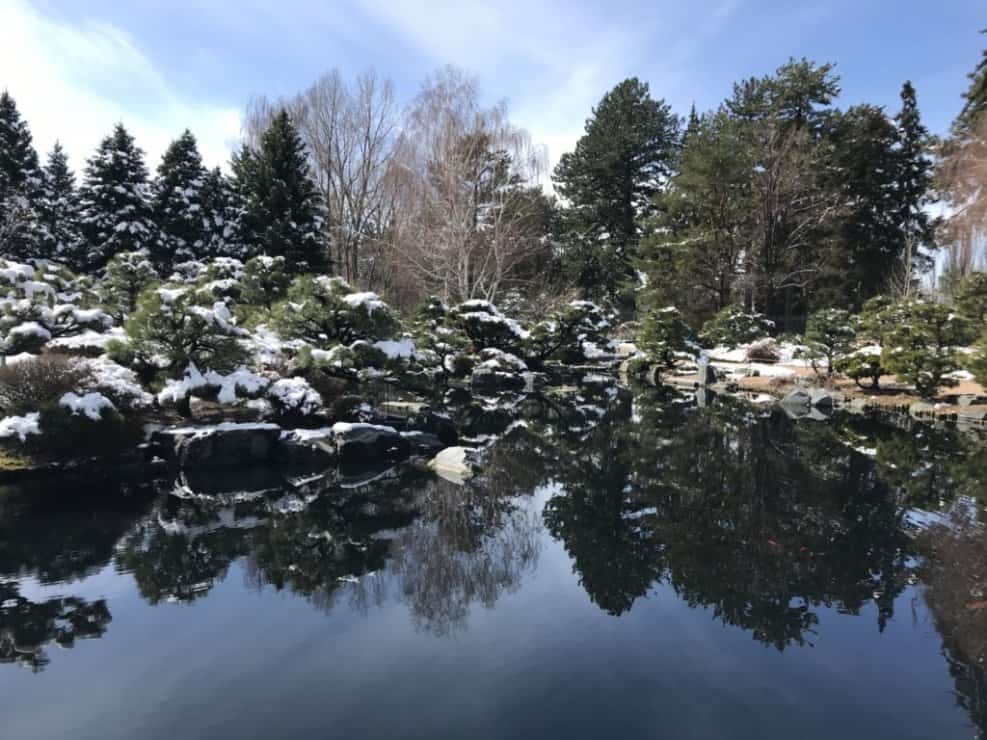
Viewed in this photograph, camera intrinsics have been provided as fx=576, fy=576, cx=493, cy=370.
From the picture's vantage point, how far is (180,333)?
27.6 ft

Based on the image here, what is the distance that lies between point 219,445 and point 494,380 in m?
11.5

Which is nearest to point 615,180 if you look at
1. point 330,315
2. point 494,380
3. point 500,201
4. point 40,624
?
point 500,201

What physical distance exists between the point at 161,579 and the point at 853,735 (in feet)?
16.3

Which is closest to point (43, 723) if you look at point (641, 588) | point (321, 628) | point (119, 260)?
point (321, 628)

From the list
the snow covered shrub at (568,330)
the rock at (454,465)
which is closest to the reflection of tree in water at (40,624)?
the rock at (454,465)

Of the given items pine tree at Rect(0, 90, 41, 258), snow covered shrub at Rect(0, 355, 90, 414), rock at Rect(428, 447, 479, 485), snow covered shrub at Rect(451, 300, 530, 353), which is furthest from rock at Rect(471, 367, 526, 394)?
pine tree at Rect(0, 90, 41, 258)

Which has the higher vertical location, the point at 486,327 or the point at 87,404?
the point at 486,327

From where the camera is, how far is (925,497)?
674cm

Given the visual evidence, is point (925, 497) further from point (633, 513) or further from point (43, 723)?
Result: point (43, 723)

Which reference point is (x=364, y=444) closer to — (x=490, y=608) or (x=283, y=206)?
(x=490, y=608)

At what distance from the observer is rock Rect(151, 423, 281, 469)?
26.4 ft

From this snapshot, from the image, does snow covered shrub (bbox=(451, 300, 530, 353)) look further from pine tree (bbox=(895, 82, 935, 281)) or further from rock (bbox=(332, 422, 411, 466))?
pine tree (bbox=(895, 82, 935, 281))

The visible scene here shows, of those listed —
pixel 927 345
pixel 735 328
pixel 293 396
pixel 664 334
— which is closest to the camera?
pixel 293 396

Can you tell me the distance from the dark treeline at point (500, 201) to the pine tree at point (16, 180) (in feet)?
0.28
